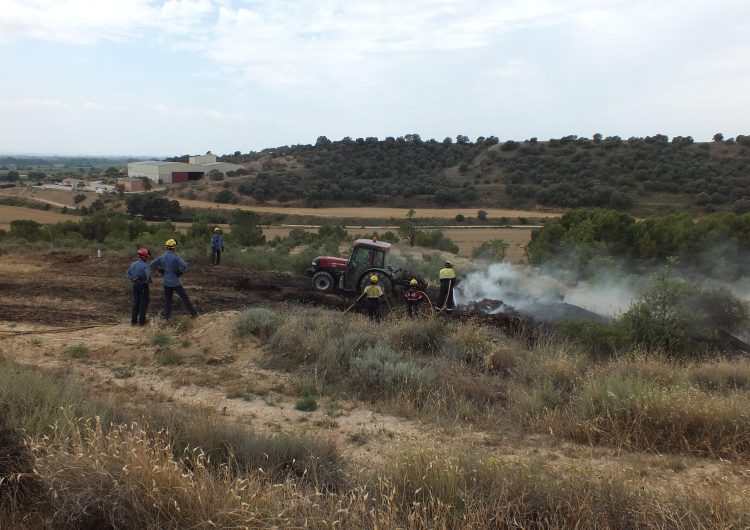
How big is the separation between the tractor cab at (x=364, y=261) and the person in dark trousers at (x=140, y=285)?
17.9 feet

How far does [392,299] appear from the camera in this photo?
14766 millimetres

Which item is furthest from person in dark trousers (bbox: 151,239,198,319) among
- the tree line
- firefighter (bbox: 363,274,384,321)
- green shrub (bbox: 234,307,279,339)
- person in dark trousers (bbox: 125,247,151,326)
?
the tree line

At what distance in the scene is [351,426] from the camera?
22.7 feet

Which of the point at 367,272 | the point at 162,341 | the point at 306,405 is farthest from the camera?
the point at 367,272

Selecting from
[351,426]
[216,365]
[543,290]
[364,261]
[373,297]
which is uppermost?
[364,261]

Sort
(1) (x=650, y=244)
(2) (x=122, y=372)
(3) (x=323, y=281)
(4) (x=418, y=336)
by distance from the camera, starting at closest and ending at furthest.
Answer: (2) (x=122, y=372) → (4) (x=418, y=336) → (3) (x=323, y=281) → (1) (x=650, y=244)

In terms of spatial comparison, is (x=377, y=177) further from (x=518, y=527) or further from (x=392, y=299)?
(x=518, y=527)

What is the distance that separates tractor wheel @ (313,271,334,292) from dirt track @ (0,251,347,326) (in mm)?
341

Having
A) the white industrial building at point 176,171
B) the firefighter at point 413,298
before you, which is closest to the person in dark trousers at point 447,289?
the firefighter at point 413,298

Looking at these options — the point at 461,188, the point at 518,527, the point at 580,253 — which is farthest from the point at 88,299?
the point at 461,188

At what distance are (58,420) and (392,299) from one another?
10.6 m

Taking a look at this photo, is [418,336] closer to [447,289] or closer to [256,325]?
[256,325]

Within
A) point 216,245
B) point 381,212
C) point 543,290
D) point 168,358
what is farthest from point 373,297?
point 381,212

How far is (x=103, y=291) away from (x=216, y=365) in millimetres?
7222
